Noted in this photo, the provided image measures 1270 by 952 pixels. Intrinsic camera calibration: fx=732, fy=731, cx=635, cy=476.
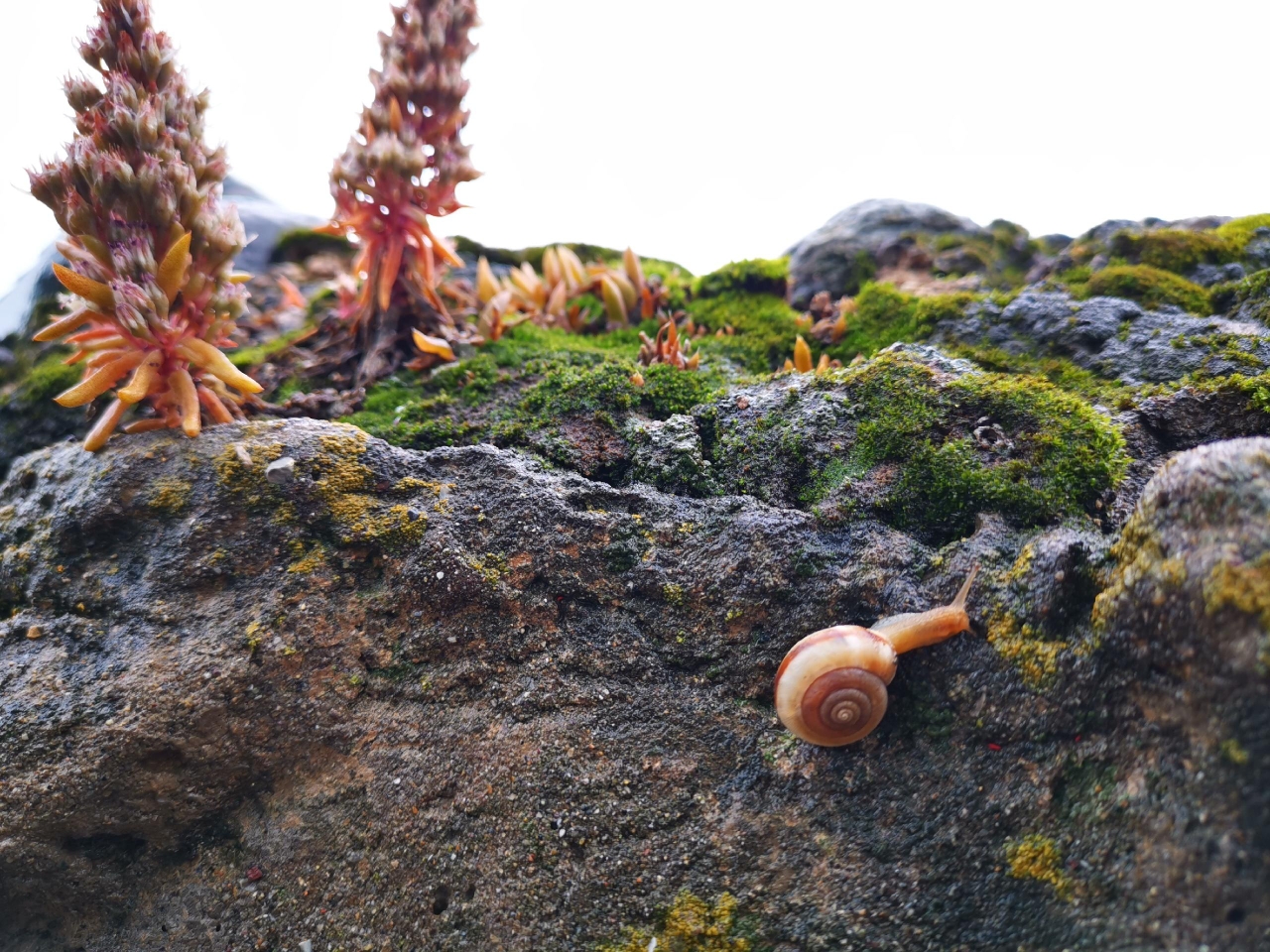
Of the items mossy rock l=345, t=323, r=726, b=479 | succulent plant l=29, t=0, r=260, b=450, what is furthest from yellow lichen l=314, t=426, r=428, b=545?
succulent plant l=29, t=0, r=260, b=450

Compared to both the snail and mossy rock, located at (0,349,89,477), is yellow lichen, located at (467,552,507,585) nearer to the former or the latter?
the snail

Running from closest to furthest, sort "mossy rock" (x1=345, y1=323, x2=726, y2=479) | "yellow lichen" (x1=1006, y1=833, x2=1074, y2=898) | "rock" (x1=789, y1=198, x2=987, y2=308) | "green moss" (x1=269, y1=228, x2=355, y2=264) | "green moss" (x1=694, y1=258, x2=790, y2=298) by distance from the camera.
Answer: "yellow lichen" (x1=1006, y1=833, x2=1074, y2=898) → "mossy rock" (x1=345, y1=323, x2=726, y2=479) → "rock" (x1=789, y1=198, x2=987, y2=308) → "green moss" (x1=694, y1=258, x2=790, y2=298) → "green moss" (x1=269, y1=228, x2=355, y2=264)

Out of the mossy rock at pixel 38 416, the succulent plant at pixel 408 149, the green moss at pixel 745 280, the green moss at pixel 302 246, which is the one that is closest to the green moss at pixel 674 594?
the succulent plant at pixel 408 149

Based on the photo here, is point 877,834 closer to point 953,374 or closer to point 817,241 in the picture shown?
point 953,374

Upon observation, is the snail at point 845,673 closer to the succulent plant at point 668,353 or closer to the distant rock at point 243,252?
the succulent plant at point 668,353

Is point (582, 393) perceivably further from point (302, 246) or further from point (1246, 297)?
point (302, 246)
